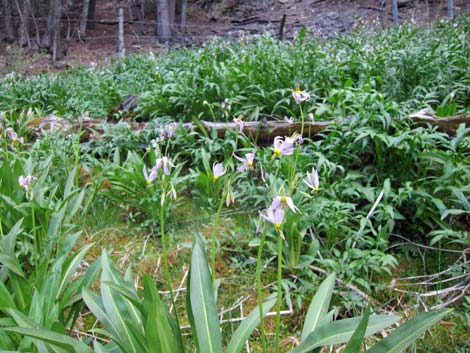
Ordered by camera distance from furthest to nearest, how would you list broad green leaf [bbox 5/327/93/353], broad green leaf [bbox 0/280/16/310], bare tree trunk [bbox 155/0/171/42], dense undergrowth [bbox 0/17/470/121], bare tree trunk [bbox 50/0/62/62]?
bare tree trunk [bbox 50/0/62/62]
bare tree trunk [bbox 155/0/171/42]
dense undergrowth [bbox 0/17/470/121]
broad green leaf [bbox 0/280/16/310]
broad green leaf [bbox 5/327/93/353]

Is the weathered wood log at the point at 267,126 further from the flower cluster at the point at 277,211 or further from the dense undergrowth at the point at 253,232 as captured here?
the flower cluster at the point at 277,211

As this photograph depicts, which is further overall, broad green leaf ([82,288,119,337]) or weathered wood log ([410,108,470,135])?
weathered wood log ([410,108,470,135])

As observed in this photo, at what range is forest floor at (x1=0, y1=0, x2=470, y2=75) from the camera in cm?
1504

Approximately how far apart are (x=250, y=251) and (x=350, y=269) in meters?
0.57

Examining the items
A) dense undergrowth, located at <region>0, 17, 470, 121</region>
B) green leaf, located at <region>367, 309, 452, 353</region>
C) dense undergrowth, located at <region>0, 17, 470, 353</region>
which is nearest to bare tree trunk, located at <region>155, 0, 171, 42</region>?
dense undergrowth, located at <region>0, 17, 470, 121</region>

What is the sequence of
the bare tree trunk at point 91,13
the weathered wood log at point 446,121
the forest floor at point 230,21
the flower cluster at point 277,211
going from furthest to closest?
the bare tree trunk at point 91,13, the forest floor at point 230,21, the weathered wood log at point 446,121, the flower cluster at point 277,211

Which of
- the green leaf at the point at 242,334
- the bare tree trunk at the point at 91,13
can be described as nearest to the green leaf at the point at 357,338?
the green leaf at the point at 242,334

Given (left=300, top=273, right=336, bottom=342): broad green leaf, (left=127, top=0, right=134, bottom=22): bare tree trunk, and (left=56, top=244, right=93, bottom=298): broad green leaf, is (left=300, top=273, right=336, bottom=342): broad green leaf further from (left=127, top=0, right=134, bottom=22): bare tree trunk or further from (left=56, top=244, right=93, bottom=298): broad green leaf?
(left=127, top=0, right=134, bottom=22): bare tree trunk

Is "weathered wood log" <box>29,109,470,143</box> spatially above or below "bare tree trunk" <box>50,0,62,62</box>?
below

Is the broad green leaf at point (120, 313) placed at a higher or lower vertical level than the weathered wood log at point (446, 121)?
lower

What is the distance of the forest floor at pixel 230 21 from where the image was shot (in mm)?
15039

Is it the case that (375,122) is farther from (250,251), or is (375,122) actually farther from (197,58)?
(197,58)

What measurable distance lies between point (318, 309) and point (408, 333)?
328mm

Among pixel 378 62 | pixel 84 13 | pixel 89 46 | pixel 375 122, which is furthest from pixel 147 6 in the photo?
pixel 375 122
